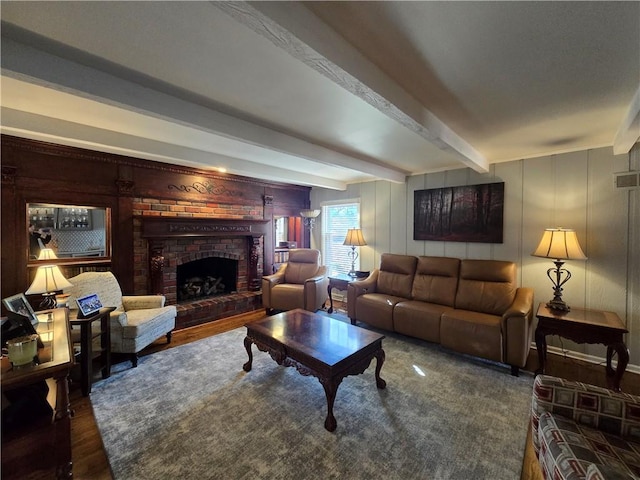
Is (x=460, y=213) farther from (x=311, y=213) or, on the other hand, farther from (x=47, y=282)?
(x=47, y=282)

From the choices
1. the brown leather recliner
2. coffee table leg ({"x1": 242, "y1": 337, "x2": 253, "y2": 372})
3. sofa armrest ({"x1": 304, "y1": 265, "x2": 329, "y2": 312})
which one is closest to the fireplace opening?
the brown leather recliner

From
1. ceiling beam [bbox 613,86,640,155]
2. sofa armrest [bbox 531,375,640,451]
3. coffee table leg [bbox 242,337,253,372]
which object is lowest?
coffee table leg [bbox 242,337,253,372]

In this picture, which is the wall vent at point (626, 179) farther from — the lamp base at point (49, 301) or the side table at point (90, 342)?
the lamp base at point (49, 301)

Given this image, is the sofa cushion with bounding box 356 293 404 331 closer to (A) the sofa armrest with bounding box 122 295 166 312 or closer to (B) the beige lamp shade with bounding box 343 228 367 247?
(B) the beige lamp shade with bounding box 343 228 367 247

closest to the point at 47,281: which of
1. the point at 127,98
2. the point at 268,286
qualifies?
the point at 127,98

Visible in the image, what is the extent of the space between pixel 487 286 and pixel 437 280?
1.89 ft

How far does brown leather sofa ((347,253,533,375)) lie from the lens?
2.63 meters

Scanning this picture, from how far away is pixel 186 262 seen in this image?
416cm

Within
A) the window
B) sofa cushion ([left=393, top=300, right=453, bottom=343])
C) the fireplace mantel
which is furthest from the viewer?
the window

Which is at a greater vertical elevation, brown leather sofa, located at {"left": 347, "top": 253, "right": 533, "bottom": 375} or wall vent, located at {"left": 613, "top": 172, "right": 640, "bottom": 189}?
wall vent, located at {"left": 613, "top": 172, "right": 640, "bottom": 189}

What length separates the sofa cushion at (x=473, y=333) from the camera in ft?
8.71

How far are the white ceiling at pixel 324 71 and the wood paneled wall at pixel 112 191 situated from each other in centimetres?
90

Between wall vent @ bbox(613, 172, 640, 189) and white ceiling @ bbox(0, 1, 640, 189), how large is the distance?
0.85 feet

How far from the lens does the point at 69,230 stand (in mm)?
3121
